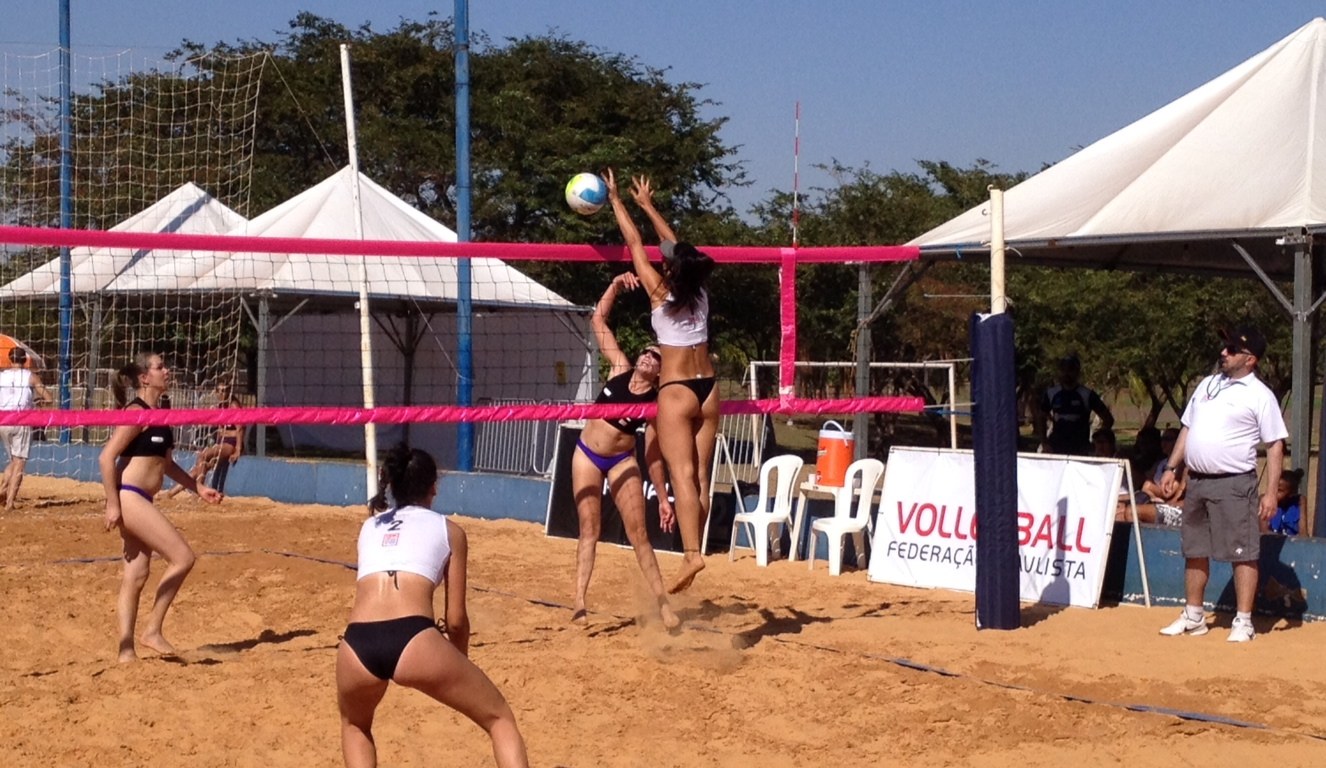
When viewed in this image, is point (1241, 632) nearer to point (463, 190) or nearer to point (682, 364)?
point (682, 364)

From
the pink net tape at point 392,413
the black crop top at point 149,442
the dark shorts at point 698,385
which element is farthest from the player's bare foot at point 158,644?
the dark shorts at point 698,385

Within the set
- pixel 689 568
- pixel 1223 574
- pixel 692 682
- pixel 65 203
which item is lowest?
pixel 692 682

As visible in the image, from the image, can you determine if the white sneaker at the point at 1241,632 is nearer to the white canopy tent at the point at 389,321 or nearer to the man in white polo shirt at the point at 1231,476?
the man in white polo shirt at the point at 1231,476

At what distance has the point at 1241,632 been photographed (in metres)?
7.88

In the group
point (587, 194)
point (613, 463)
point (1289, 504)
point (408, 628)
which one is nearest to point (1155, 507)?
point (1289, 504)

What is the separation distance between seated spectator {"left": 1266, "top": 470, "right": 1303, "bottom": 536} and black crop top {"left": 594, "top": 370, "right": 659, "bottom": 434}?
162 inches

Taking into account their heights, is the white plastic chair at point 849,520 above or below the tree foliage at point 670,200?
below

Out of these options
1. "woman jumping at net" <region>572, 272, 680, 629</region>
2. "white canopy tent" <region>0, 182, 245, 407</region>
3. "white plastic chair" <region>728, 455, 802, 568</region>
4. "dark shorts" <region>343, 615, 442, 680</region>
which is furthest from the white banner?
"white canopy tent" <region>0, 182, 245, 407</region>

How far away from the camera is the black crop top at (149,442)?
712 cm

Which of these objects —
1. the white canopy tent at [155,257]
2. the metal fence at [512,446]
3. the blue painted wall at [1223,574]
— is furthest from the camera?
the white canopy tent at [155,257]

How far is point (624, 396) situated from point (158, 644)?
269cm

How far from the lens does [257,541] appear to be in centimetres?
1166

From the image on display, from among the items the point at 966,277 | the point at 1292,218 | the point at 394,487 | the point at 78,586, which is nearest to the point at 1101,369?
the point at 966,277

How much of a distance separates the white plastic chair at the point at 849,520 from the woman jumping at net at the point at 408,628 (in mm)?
5944
